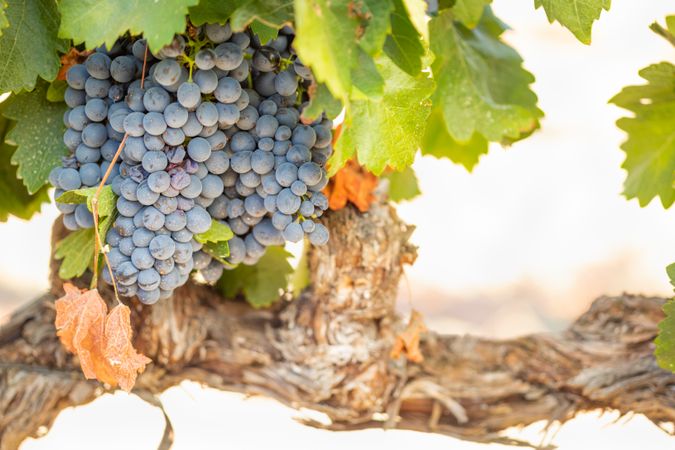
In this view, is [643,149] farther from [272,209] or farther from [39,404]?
[39,404]

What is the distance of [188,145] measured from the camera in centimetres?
65

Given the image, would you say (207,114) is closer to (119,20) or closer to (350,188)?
(119,20)

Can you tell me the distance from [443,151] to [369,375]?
0.28m

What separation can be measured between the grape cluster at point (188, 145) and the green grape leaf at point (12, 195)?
0.73 ft

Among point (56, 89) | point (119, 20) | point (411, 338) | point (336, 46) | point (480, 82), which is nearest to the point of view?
point (336, 46)

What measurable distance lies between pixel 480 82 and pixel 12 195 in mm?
520

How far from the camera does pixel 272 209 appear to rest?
2.20ft

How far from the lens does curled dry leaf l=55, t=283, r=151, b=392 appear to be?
2.18 feet

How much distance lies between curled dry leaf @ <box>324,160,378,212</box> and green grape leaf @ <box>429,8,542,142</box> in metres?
0.15

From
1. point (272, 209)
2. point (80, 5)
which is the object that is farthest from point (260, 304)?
point (80, 5)

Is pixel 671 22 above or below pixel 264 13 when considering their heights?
above

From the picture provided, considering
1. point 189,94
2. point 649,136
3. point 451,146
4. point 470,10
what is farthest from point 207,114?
point 649,136

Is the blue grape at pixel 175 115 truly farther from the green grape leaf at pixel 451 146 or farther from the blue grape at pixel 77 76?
the green grape leaf at pixel 451 146

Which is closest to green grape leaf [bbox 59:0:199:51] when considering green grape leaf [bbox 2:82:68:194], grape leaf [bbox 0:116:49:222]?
green grape leaf [bbox 2:82:68:194]
